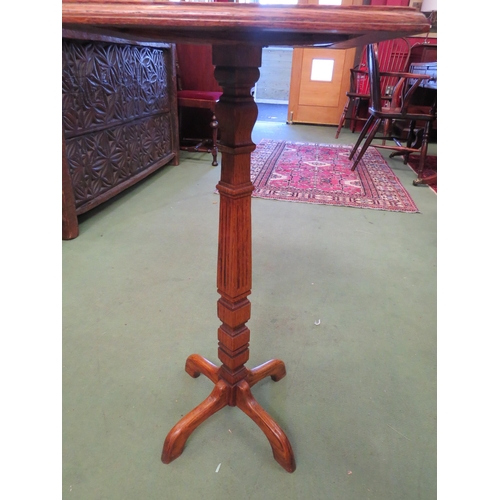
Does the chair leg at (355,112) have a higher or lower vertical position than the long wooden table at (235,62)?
higher

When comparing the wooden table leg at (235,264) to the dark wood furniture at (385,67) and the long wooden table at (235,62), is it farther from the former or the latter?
the dark wood furniture at (385,67)

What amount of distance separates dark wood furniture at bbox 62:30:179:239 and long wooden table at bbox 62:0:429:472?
1.03 meters

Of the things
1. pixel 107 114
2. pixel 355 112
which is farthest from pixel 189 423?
pixel 355 112

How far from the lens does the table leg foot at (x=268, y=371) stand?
910 mm

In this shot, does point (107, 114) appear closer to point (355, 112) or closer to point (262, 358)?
point (262, 358)

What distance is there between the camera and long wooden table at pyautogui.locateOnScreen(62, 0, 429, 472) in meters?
0.41

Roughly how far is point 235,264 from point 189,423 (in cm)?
38

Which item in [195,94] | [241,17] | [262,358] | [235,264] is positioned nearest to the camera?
[241,17]

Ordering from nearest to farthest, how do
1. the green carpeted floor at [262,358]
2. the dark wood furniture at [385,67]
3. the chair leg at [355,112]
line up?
1. the green carpeted floor at [262,358]
2. the dark wood furniture at [385,67]
3. the chair leg at [355,112]

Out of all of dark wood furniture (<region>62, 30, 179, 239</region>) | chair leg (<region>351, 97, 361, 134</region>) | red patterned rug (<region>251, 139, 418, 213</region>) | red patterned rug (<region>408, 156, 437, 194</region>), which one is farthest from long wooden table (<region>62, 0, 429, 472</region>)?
chair leg (<region>351, 97, 361, 134</region>)

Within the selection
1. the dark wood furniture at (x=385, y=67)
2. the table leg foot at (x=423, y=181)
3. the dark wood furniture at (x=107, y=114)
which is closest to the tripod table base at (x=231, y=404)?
the dark wood furniture at (x=107, y=114)

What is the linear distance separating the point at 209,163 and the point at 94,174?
134cm

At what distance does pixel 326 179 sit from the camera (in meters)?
2.71

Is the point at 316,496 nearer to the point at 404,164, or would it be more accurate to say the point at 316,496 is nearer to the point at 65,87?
the point at 65,87
